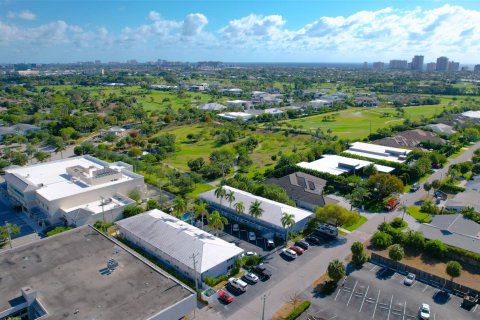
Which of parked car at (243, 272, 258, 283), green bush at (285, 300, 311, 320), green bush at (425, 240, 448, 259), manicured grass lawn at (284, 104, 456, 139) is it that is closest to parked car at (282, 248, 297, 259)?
parked car at (243, 272, 258, 283)

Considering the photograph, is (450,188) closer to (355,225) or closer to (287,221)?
(355,225)

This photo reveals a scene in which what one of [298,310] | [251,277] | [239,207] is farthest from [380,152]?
[298,310]

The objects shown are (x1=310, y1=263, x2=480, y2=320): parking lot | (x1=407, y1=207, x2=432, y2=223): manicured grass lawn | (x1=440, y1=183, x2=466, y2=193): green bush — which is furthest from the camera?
(x1=440, y1=183, x2=466, y2=193): green bush

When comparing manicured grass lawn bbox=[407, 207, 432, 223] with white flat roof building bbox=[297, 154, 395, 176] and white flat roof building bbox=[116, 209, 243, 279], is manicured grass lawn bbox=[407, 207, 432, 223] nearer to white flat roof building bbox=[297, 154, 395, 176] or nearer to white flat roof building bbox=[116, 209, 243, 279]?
white flat roof building bbox=[297, 154, 395, 176]

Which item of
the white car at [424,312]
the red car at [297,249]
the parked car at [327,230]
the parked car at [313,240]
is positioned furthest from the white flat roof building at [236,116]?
the white car at [424,312]

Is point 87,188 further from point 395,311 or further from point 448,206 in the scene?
point 448,206

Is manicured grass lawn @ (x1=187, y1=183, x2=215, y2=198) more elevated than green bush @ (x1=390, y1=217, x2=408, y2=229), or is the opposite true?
green bush @ (x1=390, y1=217, x2=408, y2=229)
